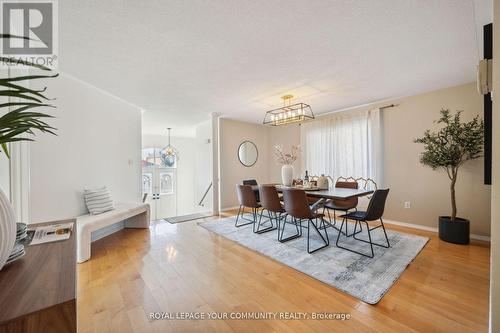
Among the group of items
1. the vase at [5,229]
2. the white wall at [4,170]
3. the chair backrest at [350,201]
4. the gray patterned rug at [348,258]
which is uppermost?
the white wall at [4,170]

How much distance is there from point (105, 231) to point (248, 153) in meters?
3.70

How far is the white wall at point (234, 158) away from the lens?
5238 millimetres

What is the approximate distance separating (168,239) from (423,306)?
307 centimetres

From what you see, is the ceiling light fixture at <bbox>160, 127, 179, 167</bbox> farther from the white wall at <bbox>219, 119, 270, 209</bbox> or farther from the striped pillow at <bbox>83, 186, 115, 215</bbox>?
the striped pillow at <bbox>83, 186, 115, 215</bbox>

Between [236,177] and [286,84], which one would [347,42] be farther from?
[236,177]

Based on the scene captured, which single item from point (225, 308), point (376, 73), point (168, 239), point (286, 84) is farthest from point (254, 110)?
point (225, 308)

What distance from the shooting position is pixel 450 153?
113 inches

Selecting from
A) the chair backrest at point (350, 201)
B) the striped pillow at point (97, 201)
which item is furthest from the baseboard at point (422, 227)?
the striped pillow at point (97, 201)

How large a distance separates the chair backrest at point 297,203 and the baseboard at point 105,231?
9.98ft

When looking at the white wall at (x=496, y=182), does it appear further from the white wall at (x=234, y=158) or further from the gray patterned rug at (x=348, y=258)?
the white wall at (x=234, y=158)

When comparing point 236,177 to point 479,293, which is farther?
point 236,177

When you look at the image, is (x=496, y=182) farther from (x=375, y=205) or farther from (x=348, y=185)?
(x=348, y=185)

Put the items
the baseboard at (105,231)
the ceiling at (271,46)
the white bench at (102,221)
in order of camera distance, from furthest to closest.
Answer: the baseboard at (105,231), the white bench at (102,221), the ceiling at (271,46)

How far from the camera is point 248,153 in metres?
5.80
